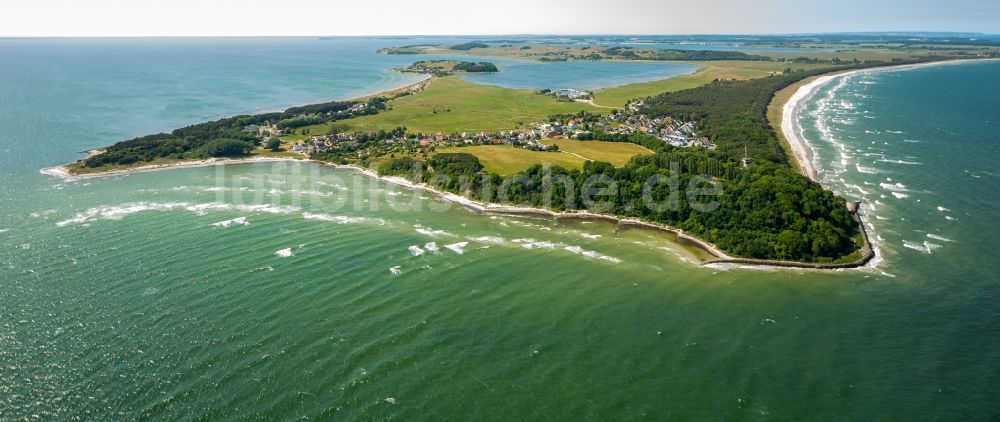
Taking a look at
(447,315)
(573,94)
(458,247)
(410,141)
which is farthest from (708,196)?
(573,94)

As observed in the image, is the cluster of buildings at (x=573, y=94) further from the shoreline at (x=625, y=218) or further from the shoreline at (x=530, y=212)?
the shoreline at (x=530, y=212)

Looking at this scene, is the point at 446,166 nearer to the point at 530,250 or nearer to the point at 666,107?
the point at 530,250

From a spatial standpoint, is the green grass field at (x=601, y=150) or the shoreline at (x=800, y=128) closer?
the shoreline at (x=800, y=128)

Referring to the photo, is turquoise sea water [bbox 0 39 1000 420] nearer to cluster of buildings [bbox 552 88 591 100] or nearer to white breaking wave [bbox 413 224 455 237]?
white breaking wave [bbox 413 224 455 237]

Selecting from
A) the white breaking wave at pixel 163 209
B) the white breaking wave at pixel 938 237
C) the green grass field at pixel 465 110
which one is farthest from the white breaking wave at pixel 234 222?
the white breaking wave at pixel 938 237

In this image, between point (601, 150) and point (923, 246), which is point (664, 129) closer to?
point (601, 150)

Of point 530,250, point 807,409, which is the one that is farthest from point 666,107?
point 807,409
